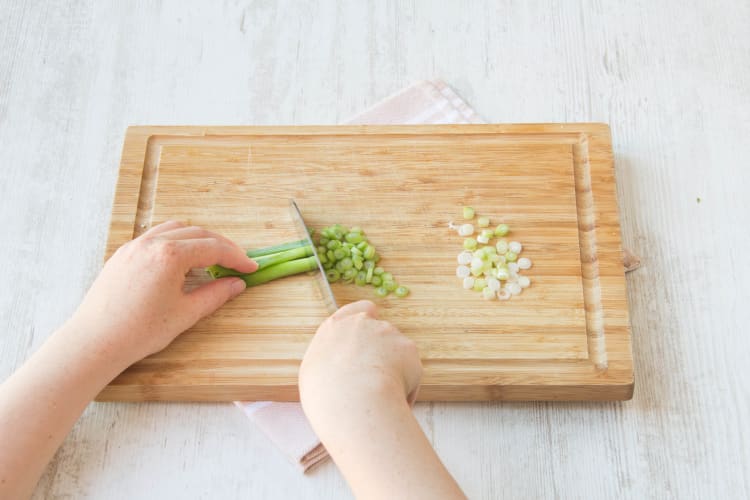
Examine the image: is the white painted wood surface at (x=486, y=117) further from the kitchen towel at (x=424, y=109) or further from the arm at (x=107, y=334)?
the arm at (x=107, y=334)

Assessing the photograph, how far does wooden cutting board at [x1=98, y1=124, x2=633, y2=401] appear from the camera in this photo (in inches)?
58.1

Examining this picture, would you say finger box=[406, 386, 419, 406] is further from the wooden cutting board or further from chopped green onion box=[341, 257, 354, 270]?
chopped green onion box=[341, 257, 354, 270]

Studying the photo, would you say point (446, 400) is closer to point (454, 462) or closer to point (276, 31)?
point (454, 462)

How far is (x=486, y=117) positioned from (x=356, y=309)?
2.32 ft

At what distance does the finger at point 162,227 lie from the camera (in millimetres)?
1509

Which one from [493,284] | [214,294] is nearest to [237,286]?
[214,294]

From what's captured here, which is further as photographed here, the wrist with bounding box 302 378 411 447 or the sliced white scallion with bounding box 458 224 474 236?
the sliced white scallion with bounding box 458 224 474 236

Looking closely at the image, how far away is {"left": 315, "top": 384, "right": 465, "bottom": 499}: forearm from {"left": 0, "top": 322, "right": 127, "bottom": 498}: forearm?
445 millimetres

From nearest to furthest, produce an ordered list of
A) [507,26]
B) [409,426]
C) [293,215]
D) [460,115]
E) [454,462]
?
1. [409,426]
2. [454,462]
3. [293,215]
4. [460,115]
5. [507,26]

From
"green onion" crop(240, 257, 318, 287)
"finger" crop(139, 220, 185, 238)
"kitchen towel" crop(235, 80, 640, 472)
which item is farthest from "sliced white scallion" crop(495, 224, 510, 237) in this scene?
"finger" crop(139, 220, 185, 238)

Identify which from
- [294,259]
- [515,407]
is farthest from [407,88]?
[515,407]

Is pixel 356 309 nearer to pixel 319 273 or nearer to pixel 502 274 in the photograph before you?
pixel 319 273

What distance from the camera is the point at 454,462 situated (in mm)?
1484

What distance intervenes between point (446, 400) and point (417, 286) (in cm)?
23
